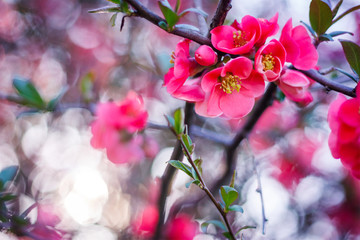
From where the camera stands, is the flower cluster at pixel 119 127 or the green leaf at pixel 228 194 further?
the flower cluster at pixel 119 127

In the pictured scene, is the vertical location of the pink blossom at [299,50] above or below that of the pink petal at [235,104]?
above

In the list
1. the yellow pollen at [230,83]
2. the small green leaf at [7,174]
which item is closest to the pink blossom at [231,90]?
the yellow pollen at [230,83]

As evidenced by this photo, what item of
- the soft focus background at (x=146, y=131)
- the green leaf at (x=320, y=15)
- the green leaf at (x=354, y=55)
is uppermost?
the green leaf at (x=320, y=15)

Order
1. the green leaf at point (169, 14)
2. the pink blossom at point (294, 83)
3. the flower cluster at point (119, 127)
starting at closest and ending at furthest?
the green leaf at point (169, 14), the pink blossom at point (294, 83), the flower cluster at point (119, 127)

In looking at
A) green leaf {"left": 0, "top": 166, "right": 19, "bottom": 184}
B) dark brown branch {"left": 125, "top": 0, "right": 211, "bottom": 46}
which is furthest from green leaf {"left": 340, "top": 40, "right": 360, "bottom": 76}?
green leaf {"left": 0, "top": 166, "right": 19, "bottom": 184}

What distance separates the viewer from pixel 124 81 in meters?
1.99

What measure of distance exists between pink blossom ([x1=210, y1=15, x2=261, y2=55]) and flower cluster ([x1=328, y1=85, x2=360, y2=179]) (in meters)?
0.22

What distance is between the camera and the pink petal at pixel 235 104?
63cm

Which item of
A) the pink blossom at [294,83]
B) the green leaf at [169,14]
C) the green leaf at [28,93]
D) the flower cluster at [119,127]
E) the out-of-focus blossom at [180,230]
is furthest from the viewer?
the out-of-focus blossom at [180,230]

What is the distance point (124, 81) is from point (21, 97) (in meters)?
1.08

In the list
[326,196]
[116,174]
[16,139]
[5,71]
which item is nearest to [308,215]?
[326,196]

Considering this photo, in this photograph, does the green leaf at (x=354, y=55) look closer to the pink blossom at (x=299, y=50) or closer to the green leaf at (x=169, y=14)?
the pink blossom at (x=299, y=50)

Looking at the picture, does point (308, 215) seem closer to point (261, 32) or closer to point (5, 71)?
point (261, 32)

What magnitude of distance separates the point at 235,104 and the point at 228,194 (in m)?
0.18
